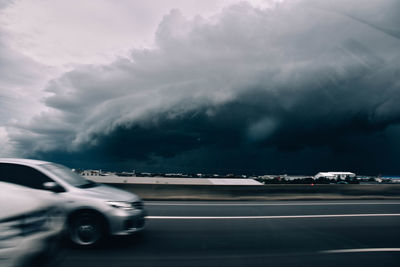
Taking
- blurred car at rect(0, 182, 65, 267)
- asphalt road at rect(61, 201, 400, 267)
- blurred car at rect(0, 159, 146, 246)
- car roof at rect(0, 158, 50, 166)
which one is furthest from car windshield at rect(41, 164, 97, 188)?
blurred car at rect(0, 182, 65, 267)

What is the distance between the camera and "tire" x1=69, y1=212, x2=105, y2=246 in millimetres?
5840

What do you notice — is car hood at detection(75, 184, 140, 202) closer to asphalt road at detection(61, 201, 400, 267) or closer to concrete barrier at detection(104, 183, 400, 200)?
asphalt road at detection(61, 201, 400, 267)

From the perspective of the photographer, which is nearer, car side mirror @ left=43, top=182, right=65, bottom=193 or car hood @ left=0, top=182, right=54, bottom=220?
car hood @ left=0, top=182, right=54, bottom=220

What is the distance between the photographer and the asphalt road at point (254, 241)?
17.6 feet

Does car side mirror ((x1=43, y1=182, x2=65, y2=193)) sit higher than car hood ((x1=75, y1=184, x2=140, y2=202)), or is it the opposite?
car side mirror ((x1=43, y1=182, x2=65, y2=193))

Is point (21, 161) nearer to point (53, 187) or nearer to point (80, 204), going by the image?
point (53, 187)

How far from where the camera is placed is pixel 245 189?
48.0ft

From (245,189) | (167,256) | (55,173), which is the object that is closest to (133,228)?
(167,256)

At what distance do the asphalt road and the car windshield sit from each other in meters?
1.27

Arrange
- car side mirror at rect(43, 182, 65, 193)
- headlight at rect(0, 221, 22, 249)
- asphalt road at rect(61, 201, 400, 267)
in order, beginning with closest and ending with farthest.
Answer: headlight at rect(0, 221, 22, 249) → asphalt road at rect(61, 201, 400, 267) → car side mirror at rect(43, 182, 65, 193)

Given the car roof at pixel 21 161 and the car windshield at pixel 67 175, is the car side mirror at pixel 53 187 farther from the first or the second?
the car roof at pixel 21 161

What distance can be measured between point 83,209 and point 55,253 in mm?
2132

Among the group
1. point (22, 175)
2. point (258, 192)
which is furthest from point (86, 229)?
point (258, 192)

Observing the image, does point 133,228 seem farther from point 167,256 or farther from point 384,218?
point 384,218
